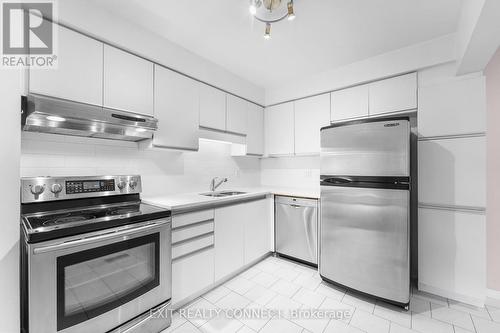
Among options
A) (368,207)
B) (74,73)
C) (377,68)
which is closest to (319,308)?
(368,207)

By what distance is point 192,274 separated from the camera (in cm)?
187

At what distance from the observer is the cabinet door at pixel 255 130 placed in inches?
121

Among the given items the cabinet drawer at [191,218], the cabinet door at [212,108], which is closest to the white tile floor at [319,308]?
the cabinet drawer at [191,218]

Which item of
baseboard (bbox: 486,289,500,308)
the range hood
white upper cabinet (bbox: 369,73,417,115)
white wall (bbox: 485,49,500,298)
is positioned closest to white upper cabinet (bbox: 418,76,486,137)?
white upper cabinet (bbox: 369,73,417,115)

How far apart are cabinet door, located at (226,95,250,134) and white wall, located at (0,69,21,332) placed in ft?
6.12

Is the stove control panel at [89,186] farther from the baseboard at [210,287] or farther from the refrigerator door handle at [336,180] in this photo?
the refrigerator door handle at [336,180]

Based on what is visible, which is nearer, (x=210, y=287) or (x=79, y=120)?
(x=79, y=120)

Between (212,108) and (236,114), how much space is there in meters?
0.43

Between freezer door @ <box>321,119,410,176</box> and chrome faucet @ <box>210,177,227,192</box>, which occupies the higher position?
freezer door @ <box>321,119,410,176</box>

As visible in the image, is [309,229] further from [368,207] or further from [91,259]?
[91,259]

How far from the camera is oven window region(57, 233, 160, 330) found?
46.1 inches

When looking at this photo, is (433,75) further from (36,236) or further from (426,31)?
(36,236)

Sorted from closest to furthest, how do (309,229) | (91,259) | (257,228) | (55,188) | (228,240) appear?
(91,259), (55,188), (228,240), (309,229), (257,228)

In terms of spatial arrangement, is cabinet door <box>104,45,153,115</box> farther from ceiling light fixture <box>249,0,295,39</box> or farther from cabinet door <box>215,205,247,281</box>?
cabinet door <box>215,205,247,281</box>
